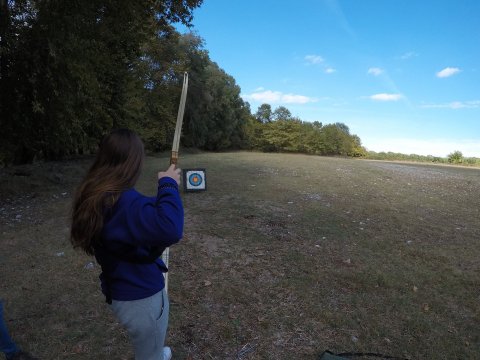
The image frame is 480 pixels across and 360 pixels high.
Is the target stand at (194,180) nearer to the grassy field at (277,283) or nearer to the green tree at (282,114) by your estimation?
the grassy field at (277,283)

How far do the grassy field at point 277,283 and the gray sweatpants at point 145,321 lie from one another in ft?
5.81

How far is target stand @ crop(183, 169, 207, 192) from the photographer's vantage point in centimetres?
1049

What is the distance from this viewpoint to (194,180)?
10523 millimetres

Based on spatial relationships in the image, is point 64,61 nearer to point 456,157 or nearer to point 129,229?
point 129,229

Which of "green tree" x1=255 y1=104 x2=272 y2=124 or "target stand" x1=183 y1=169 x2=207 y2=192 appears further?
"green tree" x1=255 y1=104 x2=272 y2=124

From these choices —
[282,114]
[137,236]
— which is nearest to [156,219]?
[137,236]

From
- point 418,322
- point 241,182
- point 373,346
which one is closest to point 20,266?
point 373,346

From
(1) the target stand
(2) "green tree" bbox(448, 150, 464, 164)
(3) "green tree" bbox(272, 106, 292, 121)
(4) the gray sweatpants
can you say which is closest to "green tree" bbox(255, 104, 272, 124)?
(3) "green tree" bbox(272, 106, 292, 121)

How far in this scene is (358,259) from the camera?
6270 mm

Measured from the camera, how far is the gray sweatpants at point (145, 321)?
2172 mm

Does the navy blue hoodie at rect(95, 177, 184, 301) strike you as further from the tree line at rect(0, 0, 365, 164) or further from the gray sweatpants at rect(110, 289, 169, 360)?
the tree line at rect(0, 0, 365, 164)

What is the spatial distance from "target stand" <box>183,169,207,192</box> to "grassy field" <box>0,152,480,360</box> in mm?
491

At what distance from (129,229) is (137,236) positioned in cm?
6

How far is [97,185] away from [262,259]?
450cm
